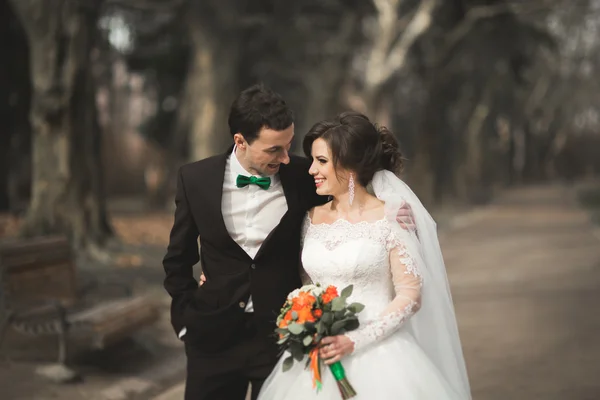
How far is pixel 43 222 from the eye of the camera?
43.7ft

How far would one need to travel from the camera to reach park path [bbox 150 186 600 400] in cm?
734

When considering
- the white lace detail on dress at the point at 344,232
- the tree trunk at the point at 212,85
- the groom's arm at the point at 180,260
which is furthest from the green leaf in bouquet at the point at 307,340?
the tree trunk at the point at 212,85

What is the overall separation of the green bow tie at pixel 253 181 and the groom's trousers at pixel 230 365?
59cm

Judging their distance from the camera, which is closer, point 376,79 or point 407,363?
point 407,363

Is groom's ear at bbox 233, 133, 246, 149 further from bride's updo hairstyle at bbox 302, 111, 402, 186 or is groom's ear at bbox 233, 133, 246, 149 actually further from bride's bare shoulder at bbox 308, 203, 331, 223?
bride's bare shoulder at bbox 308, 203, 331, 223

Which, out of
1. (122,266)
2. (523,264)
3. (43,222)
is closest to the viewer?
(43,222)

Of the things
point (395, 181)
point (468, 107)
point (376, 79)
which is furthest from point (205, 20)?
point (468, 107)

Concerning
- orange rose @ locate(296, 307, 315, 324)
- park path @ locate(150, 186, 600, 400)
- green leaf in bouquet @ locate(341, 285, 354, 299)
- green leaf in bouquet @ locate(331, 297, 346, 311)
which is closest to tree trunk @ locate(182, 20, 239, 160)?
park path @ locate(150, 186, 600, 400)

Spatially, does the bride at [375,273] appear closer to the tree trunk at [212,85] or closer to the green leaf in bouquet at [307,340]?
the green leaf in bouquet at [307,340]

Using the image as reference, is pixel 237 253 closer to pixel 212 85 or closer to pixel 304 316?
pixel 304 316

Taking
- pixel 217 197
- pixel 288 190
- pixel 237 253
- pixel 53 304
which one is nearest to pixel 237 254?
pixel 237 253

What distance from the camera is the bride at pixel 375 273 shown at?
13.4 ft

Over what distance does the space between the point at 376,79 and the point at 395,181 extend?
58.5 ft

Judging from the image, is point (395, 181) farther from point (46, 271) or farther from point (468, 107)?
point (468, 107)
